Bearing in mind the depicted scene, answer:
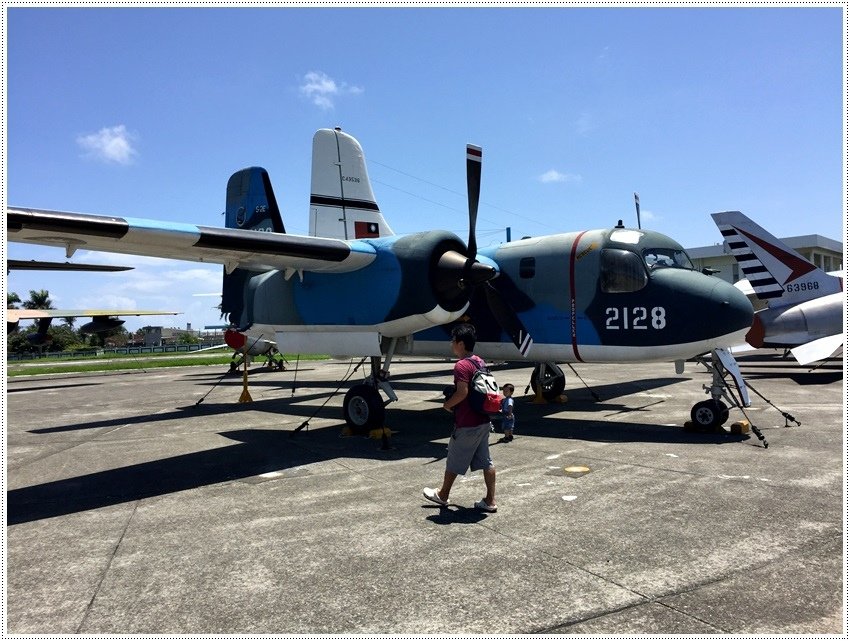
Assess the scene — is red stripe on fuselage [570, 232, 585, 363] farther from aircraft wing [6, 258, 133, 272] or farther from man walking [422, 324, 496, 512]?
aircraft wing [6, 258, 133, 272]

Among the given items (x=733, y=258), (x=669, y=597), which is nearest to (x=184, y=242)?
(x=669, y=597)

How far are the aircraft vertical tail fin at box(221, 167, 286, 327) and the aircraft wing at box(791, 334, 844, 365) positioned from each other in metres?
16.8

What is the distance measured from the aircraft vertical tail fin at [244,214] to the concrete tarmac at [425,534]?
4298 millimetres

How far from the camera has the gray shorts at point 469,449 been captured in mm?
6277

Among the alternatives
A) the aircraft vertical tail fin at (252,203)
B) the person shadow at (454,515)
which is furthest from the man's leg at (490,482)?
the aircraft vertical tail fin at (252,203)

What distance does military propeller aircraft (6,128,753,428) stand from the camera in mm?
10148

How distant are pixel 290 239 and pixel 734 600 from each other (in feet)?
27.7

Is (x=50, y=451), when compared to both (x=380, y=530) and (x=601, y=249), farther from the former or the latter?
(x=601, y=249)

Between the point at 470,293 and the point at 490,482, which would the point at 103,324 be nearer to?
the point at 470,293

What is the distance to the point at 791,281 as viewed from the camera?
23.8m

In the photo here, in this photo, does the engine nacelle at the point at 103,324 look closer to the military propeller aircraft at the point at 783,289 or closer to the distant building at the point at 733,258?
the military propeller aircraft at the point at 783,289

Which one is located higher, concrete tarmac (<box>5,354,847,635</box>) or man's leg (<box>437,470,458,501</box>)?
man's leg (<box>437,470,458,501</box>)

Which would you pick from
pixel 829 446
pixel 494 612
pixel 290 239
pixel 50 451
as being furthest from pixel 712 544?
pixel 50 451

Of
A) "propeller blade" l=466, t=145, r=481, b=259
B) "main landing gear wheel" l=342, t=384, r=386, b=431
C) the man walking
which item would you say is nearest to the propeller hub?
"propeller blade" l=466, t=145, r=481, b=259
